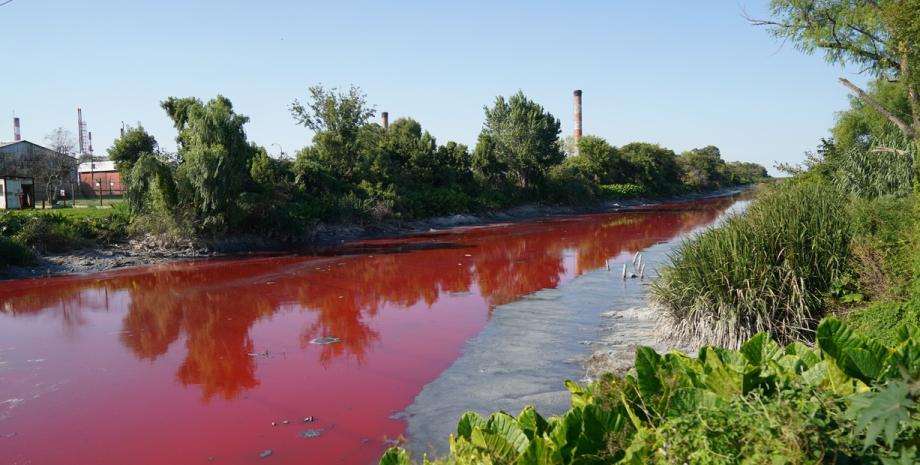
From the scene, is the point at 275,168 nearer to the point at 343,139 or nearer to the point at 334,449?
the point at 343,139

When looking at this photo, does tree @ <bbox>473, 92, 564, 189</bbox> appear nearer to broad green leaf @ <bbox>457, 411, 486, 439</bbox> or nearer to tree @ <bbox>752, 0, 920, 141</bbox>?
tree @ <bbox>752, 0, 920, 141</bbox>

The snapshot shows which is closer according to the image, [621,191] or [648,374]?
[648,374]

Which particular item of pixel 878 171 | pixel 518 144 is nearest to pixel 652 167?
pixel 518 144

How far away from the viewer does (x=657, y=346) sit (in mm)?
9414

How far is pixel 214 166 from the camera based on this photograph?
981 inches

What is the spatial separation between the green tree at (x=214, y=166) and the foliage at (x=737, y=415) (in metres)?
23.7

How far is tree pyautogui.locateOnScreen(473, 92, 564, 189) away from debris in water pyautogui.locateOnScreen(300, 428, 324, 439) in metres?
40.7

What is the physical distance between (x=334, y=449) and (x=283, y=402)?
176cm

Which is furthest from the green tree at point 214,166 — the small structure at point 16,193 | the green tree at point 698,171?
the green tree at point 698,171

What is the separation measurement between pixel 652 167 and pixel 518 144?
980 inches

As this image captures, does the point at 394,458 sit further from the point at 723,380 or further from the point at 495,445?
the point at 723,380

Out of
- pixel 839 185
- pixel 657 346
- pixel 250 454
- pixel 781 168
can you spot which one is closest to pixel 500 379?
pixel 657 346

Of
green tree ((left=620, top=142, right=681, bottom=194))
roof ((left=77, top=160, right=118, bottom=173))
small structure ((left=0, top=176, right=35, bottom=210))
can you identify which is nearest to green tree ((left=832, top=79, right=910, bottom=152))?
small structure ((left=0, top=176, right=35, bottom=210))

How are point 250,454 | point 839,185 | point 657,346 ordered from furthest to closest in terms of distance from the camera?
point 839,185, point 657,346, point 250,454
